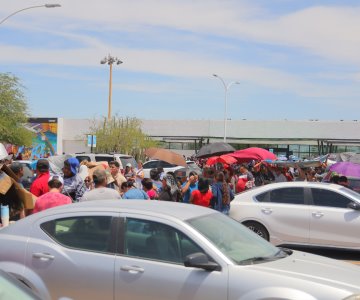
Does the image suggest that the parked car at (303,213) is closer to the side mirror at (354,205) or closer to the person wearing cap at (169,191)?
the side mirror at (354,205)

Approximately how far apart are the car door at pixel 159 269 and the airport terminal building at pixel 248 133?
49915 mm

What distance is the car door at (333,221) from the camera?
36.4 feet

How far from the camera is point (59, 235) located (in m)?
5.89

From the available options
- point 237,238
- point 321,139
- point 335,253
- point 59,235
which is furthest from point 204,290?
point 321,139

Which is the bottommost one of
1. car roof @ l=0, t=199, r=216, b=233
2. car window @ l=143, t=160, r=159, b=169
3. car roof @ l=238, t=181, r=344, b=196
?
car window @ l=143, t=160, r=159, b=169

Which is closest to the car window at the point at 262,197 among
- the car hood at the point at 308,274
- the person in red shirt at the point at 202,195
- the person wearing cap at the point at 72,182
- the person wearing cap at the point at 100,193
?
the person in red shirt at the point at 202,195

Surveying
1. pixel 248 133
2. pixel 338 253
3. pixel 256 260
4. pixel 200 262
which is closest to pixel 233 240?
pixel 256 260

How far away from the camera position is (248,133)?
5584 cm

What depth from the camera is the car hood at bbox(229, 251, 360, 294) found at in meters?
4.93

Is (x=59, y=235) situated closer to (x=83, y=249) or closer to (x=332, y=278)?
(x=83, y=249)

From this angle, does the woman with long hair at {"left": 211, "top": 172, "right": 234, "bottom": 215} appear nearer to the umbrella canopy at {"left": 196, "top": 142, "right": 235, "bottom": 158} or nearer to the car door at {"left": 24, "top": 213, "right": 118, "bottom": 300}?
the car door at {"left": 24, "top": 213, "right": 118, "bottom": 300}

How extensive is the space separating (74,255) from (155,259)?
85 cm

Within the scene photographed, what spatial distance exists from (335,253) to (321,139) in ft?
142

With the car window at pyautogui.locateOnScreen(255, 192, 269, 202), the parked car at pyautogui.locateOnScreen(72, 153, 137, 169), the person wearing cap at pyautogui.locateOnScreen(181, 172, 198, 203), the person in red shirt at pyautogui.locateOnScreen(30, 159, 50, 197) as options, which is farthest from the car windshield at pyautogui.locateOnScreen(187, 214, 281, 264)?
the parked car at pyautogui.locateOnScreen(72, 153, 137, 169)
